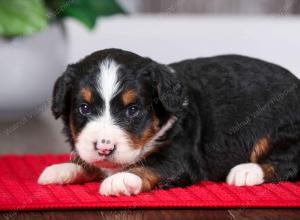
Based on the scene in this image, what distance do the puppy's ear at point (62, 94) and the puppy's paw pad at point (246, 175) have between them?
77cm

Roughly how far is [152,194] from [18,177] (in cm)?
75

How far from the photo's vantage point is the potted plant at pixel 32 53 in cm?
375

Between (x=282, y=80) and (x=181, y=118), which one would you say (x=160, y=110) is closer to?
(x=181, y=118)

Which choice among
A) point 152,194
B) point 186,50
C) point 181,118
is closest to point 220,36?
point 186,50

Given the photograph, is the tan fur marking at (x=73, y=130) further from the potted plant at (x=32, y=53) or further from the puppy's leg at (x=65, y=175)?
the potted plant at (x=32, y=53)

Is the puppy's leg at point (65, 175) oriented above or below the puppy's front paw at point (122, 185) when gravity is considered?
below

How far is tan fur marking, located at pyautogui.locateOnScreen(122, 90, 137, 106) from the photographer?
2.75 meters

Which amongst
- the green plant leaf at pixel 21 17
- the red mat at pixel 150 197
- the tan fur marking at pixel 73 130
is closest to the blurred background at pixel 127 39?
the green plant leaf at pixel 21 17

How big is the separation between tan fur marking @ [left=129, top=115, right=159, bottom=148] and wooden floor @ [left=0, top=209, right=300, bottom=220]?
0.95 ft

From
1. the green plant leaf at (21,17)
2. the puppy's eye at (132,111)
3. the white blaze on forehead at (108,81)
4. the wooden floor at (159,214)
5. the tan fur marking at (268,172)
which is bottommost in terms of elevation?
the tan fur marking at (268,172)

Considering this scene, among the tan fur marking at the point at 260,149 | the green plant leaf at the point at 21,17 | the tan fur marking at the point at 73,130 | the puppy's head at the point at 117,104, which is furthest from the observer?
the green plant leaf at the point at 21,17

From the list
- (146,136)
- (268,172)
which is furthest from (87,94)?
(268,172)

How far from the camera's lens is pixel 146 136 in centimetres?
285

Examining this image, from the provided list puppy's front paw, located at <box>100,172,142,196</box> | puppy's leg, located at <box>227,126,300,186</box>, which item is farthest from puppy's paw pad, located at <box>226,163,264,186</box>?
puppy's front paw, located at <box>100,172,142,196</box>
